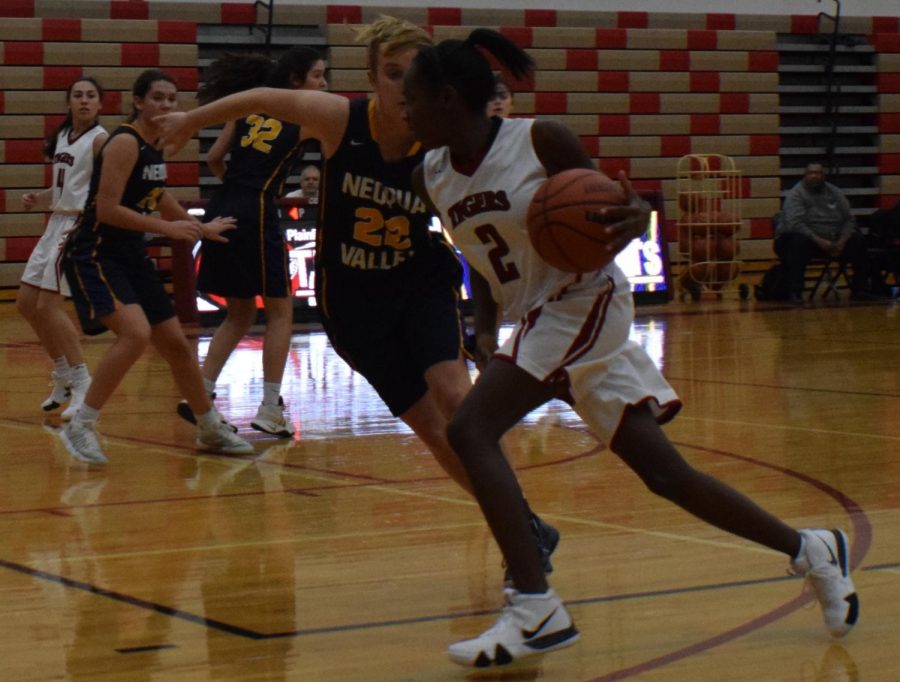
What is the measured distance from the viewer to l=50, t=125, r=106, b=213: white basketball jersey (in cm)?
779

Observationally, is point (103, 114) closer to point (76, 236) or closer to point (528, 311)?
point (76, 236)

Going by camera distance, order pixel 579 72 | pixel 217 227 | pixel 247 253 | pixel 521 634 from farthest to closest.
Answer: pixel 579 72, pixel 247 253, pixel 217 227, pixel 521 634

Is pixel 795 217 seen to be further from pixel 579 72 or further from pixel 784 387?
pixel 784 387

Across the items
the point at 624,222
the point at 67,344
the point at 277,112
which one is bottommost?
the point at 67,344

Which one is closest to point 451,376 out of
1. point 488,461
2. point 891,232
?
point 488,461

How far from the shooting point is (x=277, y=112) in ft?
12.8

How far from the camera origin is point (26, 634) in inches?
131

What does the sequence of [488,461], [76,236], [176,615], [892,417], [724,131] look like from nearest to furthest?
[488,461] → [176,615] → [76,236] → [892,417] → [724,131]

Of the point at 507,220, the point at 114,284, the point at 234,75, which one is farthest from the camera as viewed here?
the point at 234,75

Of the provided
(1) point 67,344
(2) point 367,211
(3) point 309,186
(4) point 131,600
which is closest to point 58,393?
(1) point 67,344

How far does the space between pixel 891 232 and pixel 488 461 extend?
11.5 metres

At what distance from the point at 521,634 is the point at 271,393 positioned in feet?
11.7

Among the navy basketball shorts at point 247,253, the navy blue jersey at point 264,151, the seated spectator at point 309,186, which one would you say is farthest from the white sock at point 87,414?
the seated spectator at point 309,186

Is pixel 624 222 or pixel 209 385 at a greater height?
pixel 624 222
